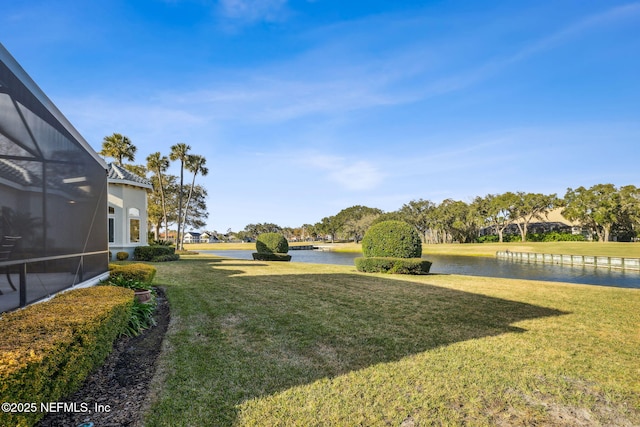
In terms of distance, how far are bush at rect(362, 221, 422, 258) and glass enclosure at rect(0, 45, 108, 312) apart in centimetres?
943

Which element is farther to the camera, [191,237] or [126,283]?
[191,237]

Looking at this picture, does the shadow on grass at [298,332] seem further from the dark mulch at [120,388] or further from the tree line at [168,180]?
the tree line at [168,180]

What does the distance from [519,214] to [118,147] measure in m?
56.2

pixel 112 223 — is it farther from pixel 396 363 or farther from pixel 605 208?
pixel 605 208

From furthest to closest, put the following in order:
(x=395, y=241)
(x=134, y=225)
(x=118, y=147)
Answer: (x=118, y=147) < (x=134, y=225) < (x=395, y=241)

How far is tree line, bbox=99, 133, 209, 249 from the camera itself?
25.6m

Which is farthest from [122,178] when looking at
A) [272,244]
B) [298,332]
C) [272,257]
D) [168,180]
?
[168,180]

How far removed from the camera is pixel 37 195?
4094mm

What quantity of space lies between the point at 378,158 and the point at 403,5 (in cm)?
1379

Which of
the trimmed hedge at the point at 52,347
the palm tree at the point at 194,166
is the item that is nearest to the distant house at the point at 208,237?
the palm tree at the point at 194,166

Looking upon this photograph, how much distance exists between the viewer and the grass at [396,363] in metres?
2.59

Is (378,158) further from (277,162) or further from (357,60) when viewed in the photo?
(357,60)

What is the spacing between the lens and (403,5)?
10.1m

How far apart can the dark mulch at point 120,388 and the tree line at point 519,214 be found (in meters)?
44.1
